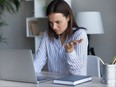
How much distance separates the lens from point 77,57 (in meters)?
1.84

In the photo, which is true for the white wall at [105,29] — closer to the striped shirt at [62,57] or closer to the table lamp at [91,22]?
the table lamp at [91,22]

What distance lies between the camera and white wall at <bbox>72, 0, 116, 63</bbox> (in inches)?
130

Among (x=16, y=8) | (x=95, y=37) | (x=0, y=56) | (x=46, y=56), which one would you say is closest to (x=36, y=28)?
(x=16, y=8)

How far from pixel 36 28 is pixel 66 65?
1.96m

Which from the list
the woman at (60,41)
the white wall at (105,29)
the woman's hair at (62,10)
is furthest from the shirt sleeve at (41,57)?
the white wall at (105,29)

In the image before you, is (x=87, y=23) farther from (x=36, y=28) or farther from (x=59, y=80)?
(x=59, y=80)

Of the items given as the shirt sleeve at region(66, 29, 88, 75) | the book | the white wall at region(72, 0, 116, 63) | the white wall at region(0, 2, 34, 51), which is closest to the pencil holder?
the book

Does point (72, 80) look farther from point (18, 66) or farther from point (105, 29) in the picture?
point (105, 29)

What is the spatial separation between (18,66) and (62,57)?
565mm

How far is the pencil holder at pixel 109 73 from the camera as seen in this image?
4.88 ft

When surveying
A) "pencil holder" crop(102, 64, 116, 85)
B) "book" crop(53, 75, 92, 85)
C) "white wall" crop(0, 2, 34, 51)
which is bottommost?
"book" crop(53, 75, 92, 85)

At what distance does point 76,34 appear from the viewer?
205 cm

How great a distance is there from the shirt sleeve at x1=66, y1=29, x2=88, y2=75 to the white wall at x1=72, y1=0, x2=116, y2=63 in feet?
4.44

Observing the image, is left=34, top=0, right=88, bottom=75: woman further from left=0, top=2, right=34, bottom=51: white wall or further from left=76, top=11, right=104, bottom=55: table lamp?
left=0, top=2, right=34, bottom=51: white wall
